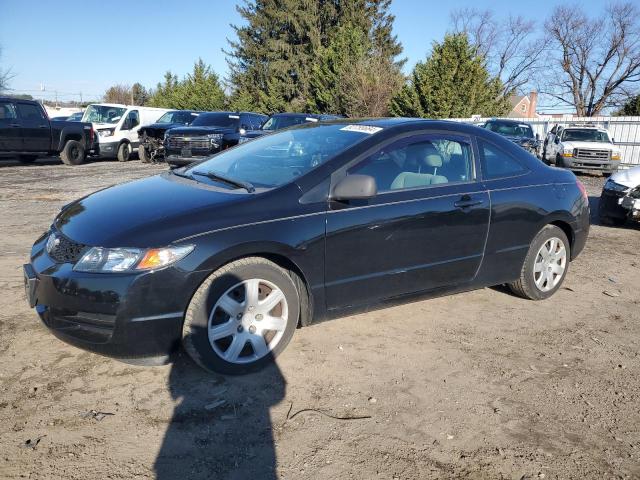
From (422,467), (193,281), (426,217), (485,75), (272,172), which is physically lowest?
(422,467)

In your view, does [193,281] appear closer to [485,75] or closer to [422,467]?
[422,467]

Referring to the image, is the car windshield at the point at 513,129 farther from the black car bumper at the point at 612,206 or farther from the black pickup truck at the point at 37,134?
the black pickup truck at the point at 37,134

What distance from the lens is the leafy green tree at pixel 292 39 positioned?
41906 millimetres

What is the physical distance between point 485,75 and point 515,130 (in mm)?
13323

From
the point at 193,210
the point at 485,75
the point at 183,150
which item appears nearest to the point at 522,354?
the point at 193,210

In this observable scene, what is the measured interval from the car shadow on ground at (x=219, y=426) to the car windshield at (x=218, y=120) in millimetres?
12758

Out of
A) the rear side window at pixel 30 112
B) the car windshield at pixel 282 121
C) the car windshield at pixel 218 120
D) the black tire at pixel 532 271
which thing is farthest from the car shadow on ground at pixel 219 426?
the rear side window at pixel 30 112

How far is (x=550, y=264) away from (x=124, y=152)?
16.6 metres

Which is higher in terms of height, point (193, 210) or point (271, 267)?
point (193, 210)

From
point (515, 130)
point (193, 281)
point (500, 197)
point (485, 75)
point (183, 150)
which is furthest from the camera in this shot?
point (485, 75)

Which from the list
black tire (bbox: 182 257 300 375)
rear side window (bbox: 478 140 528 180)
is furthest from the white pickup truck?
black tire (bbox: 182 257 300 375)

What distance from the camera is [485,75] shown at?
30125mm

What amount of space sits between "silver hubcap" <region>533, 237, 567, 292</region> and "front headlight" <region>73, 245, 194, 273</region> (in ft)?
10.4

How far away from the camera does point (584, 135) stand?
705 inches
